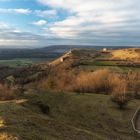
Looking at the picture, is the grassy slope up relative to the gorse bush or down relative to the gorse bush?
up

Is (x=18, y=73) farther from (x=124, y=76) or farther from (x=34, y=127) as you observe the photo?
(x=34, y=127)

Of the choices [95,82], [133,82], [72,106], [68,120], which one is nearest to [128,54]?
[133,82]

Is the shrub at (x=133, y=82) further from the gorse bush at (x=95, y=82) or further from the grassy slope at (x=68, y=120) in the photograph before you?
the grassy slope at (x=68, y=120)

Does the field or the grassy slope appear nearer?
the grassy slope

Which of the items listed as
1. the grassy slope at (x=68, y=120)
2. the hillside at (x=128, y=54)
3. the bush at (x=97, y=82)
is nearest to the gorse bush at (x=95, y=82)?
the bush at (x=97, y=82)

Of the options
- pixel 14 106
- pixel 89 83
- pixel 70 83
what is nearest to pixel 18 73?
pixel 70 83

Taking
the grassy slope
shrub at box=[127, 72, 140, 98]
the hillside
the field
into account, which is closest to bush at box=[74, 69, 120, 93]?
the field

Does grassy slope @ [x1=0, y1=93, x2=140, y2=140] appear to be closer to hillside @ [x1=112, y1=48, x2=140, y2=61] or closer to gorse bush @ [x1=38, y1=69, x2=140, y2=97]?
gorse bush @ [x1=38, y1=69, x2=140, y2=97]

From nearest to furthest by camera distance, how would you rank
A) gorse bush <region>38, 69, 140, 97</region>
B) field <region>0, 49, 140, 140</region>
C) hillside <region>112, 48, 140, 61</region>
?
field <region>0, 49, 140, 140</region>, gorse bush <region>38, 69, 140, 97</region>, hillside <region>112, 48, 140, 61</region>
